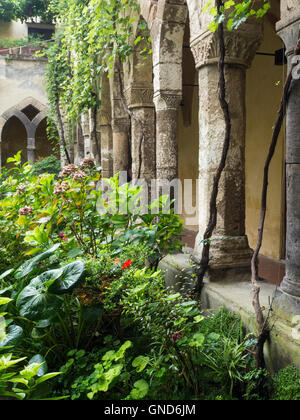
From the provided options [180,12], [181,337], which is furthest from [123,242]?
[180,12]

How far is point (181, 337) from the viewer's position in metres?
2.19

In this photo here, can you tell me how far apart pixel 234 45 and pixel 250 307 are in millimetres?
1860

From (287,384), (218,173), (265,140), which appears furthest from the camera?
(265,140)

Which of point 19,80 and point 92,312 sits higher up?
point 19,80

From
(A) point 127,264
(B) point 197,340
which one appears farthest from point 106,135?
(B) point 197,340

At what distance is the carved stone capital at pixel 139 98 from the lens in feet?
17.5

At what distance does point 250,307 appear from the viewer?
8.45 feet

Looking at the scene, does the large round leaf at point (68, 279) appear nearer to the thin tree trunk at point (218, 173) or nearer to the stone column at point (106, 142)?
the thin tree trunk at point (218, 173)

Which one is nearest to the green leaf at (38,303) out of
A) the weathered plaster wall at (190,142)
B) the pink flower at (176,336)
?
the pink flower at (176,336)

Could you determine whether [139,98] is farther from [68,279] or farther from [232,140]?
[68,279]

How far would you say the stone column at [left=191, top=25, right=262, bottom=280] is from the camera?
10.3 feet

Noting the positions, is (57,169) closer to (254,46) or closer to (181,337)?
(254,46)

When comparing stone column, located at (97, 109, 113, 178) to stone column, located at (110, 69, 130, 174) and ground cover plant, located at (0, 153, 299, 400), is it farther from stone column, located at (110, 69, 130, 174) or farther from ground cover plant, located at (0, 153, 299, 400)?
ground cover plant, located at (0, 153, 299, 400)

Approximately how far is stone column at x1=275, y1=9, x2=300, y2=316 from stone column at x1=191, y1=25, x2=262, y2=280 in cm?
91
